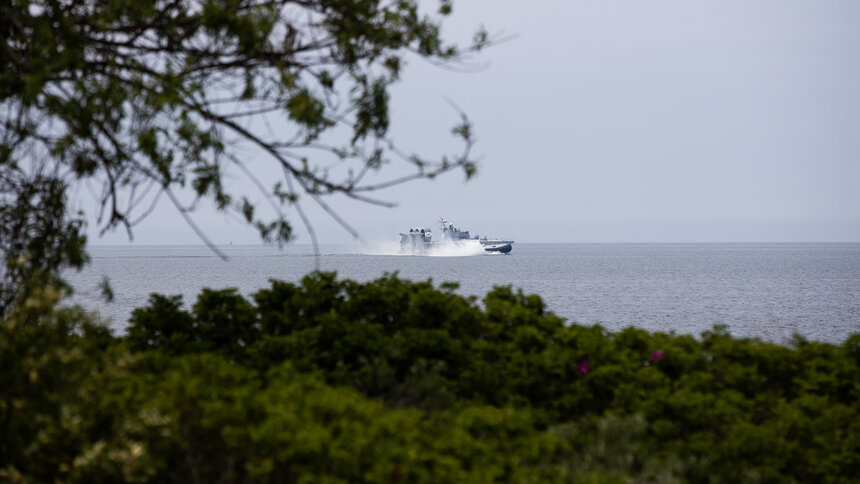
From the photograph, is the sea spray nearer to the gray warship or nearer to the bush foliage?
the gray warship

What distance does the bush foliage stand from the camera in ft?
Result: 15.2

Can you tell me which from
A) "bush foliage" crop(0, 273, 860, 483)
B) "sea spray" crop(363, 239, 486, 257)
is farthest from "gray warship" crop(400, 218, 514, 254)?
"bush foliage" crop(0, 273, 860, 483)

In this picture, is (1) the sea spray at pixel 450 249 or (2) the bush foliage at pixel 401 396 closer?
(2) the bush foliage at pixel 401 396

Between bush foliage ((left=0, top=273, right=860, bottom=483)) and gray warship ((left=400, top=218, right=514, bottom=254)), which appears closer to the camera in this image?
bush foliage ((left=0, top=273, right=860, bottom=483))

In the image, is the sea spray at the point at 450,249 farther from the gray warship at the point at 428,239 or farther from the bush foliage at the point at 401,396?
the bush foliage at the point at 401,396

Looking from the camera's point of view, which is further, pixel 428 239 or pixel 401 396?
pixel 428 239

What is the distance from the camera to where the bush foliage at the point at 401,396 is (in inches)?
183

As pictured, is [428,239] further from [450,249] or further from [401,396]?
[401,396]

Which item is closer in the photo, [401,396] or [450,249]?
[401,396]

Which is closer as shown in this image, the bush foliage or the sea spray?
the bush foliage

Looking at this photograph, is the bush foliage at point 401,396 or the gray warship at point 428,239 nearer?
the bush foliage at point 401,396

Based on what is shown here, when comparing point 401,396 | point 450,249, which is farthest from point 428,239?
point 401,396

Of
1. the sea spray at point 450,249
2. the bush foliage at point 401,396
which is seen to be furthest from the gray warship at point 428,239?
the bush foliage at point 401,396

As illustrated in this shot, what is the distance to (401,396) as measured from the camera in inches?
255
